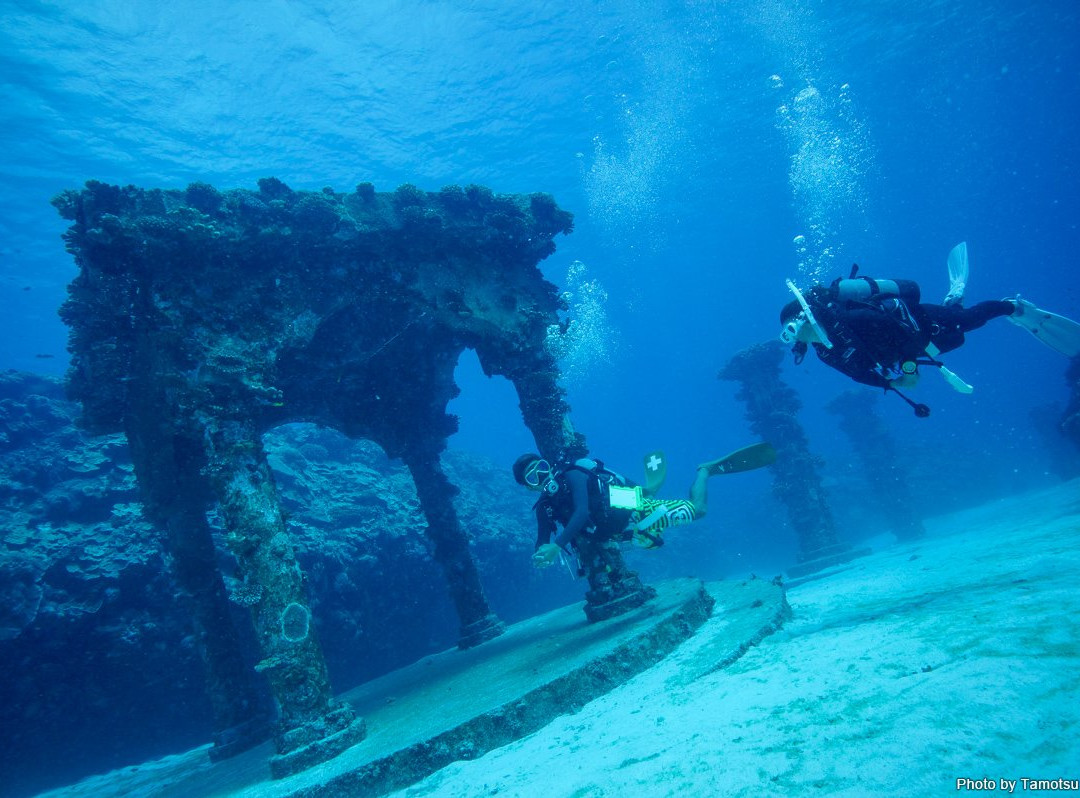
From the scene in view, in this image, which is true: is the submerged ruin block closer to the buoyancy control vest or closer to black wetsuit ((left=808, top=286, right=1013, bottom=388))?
the buoyancy control vest

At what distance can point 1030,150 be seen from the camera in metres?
73.6

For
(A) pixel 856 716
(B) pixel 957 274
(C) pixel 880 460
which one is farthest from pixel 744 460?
(C) pixel 880 460

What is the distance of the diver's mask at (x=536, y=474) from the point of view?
21.4 ft

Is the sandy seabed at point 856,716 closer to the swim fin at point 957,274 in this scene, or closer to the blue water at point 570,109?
the swim fin at point 957,274

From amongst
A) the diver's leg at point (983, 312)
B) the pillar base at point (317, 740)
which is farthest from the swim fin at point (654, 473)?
the pillar base at point (317, 740)

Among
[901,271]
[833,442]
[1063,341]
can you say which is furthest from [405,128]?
[901,271]

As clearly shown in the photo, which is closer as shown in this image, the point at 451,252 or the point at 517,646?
the point at 517,646

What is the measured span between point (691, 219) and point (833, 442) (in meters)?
56.4

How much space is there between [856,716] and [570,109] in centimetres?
3144

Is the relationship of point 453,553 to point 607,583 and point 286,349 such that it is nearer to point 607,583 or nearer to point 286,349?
point 607,583

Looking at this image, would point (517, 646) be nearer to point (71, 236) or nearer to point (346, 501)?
point (71, 236)

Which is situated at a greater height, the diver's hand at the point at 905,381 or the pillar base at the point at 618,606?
the diver's hand at the point at 905,381

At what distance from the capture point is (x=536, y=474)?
259 inches

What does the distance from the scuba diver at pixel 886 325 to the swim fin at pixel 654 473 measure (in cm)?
254
